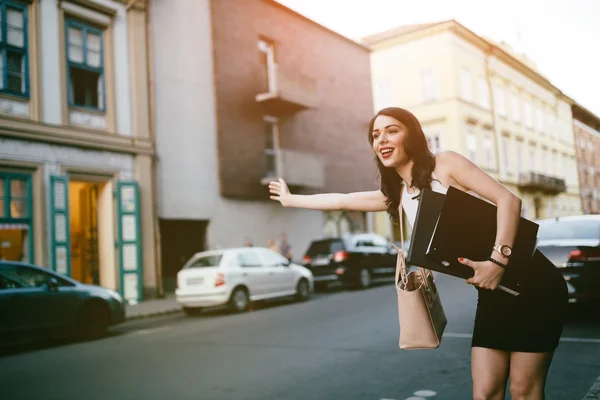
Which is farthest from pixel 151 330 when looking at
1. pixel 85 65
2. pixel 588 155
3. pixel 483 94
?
pixel 588 155

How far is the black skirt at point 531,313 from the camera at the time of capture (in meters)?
2.45

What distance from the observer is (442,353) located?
670 cm

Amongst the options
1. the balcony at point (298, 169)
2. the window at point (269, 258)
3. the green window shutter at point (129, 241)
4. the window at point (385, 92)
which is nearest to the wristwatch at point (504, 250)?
the window at point (269, 258)

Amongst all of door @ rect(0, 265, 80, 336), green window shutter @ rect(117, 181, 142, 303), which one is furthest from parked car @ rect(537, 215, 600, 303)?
green window shutter @ rect(117, 181, 142, 303)

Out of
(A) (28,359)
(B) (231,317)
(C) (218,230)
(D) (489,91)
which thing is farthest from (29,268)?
(D) (489,91)

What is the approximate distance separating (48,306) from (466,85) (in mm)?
31399

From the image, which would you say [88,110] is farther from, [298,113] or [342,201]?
[342,201]

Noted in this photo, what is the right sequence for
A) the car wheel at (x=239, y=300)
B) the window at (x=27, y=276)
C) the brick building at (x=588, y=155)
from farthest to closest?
the brick building at (x=588, y=155)
the car wheel at (x=239, y=300)
the window at (x=27, y=276)

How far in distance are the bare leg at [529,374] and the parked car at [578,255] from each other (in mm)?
6142

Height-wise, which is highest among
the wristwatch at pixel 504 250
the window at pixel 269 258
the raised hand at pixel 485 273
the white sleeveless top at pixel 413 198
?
the white sleeveless top at pixel 413 198

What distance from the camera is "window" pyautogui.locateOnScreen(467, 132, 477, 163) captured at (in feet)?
115

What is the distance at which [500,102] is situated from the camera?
4009cm

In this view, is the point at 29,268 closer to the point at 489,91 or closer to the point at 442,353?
the point at 442,353

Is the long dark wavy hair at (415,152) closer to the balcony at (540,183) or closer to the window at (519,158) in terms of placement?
the balcony at (540,183)
